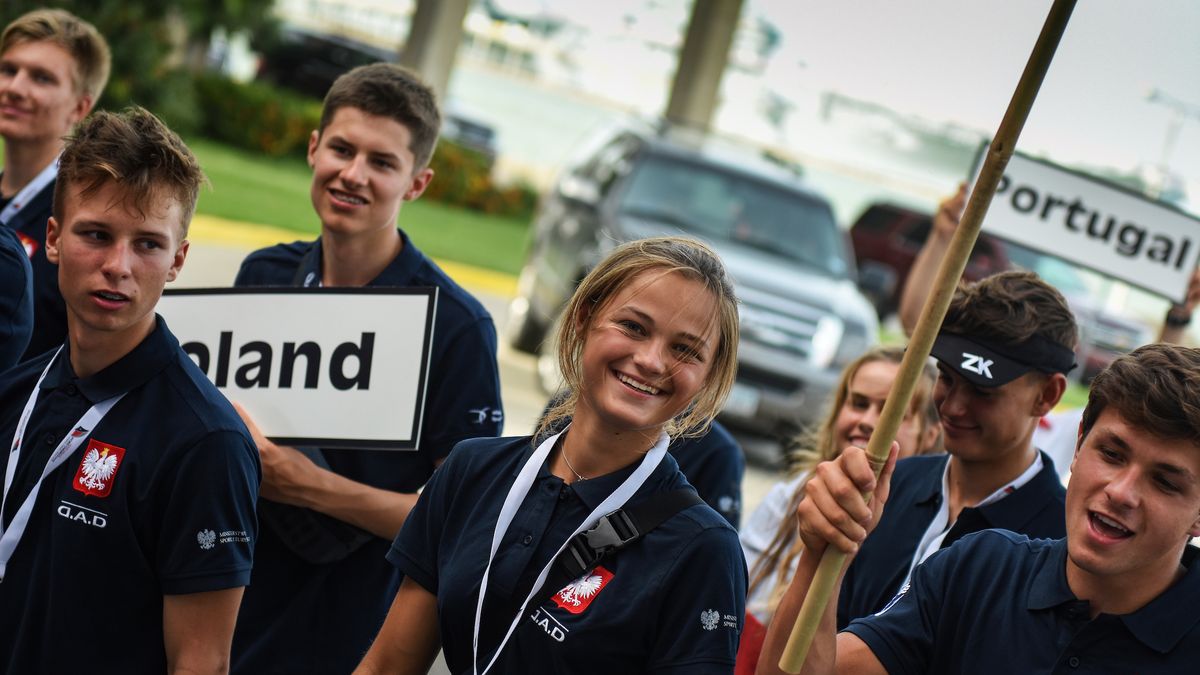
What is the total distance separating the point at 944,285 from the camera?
2016 millimetres

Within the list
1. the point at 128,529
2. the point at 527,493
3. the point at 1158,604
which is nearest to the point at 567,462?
the point at 527,493

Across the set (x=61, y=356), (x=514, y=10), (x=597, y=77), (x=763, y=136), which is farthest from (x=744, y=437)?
(x=597, y=77)

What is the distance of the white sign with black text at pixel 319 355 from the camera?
11.1ft

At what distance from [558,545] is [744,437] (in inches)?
348

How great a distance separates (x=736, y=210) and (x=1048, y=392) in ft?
28.3

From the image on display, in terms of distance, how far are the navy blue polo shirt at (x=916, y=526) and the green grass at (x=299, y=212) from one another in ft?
44.3

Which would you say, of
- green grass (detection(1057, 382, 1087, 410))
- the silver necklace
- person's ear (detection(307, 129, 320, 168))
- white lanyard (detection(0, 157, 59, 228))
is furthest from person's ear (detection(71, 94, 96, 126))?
green grass (detection(1057, 382, 1087, 410))

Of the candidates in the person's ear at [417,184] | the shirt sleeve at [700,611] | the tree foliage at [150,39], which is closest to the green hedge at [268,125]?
the tree foliage at [150,39]

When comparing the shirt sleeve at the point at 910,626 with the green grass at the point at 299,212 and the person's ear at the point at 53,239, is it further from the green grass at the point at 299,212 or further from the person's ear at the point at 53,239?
the green grass at the point at 299,212

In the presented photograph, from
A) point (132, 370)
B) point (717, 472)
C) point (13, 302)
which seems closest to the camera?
point (132, 370)

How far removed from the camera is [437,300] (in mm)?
3498

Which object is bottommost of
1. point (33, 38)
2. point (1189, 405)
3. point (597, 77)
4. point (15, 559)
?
point (597, 77)

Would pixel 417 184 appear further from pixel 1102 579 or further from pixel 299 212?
pixel 299 212

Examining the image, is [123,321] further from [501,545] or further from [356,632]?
[356,632]
